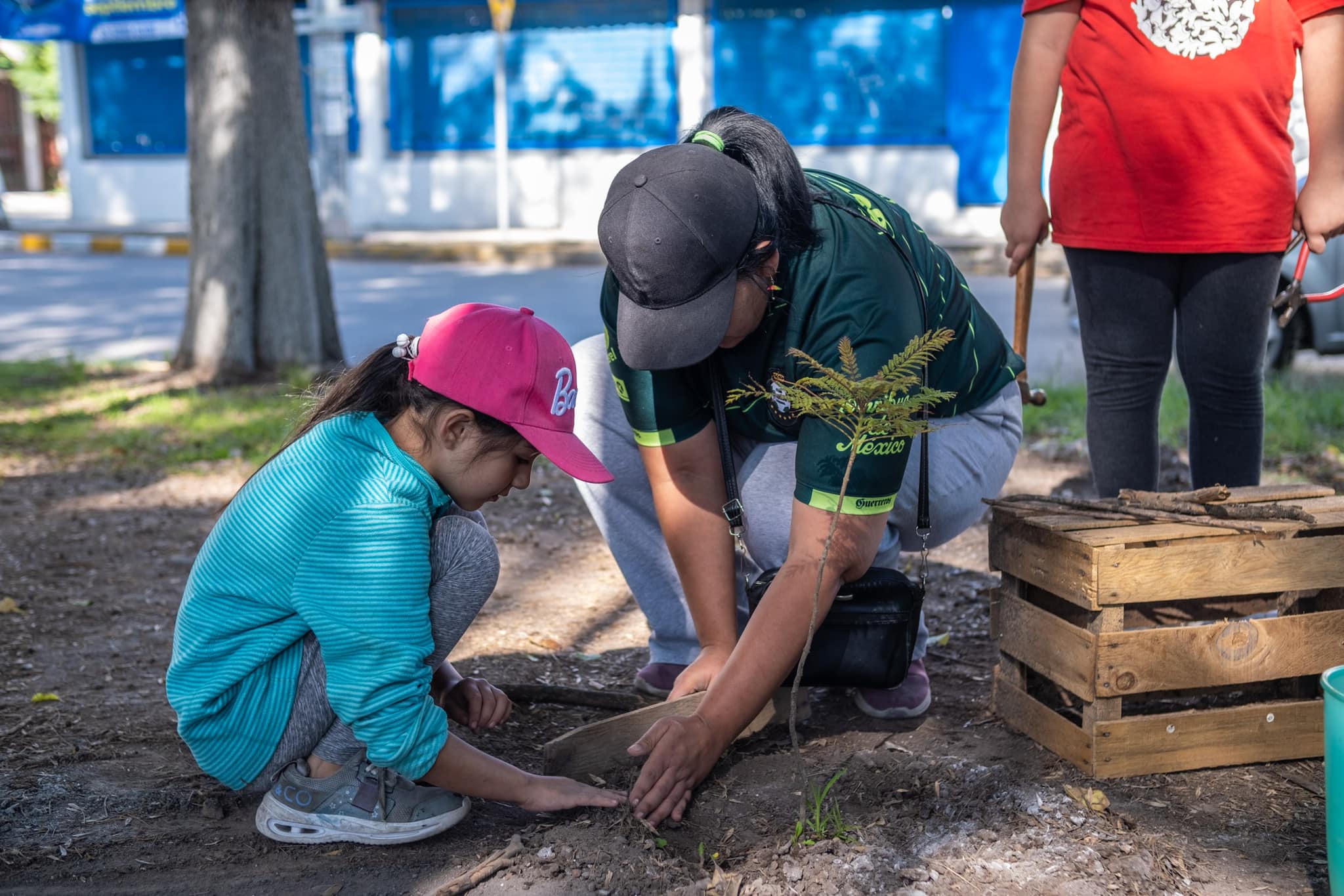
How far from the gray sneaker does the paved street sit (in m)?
5.10

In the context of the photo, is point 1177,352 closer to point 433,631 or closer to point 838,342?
point 838,342

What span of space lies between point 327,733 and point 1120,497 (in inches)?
62.9

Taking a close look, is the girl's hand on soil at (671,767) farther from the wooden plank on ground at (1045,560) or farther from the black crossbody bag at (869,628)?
the wooden plank on ground at (1045,560)

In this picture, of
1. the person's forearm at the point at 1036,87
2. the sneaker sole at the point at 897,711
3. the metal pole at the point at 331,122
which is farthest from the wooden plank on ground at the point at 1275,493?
the metal pole at the point at 331,122

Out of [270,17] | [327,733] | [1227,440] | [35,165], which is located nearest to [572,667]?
[327,733]

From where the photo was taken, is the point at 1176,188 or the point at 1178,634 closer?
the point at 1178,634

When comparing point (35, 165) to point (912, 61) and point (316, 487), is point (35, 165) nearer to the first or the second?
point (912, 61)

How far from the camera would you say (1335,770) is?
1.72 m

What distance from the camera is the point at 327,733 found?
220 cm

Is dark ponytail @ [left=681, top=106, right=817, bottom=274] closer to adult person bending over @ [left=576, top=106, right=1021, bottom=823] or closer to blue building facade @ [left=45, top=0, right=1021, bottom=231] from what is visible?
adult person bending over @ [left=576, top=106, right=1021, bottom=823]

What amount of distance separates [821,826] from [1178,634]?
0.76 m

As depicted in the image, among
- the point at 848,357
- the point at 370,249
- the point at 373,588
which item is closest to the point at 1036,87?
the point at 848,357

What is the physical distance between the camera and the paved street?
811 cm

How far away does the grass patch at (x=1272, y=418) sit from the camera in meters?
5.09
